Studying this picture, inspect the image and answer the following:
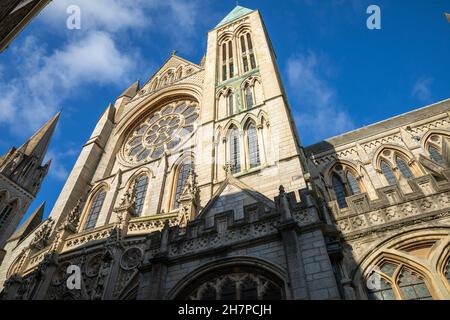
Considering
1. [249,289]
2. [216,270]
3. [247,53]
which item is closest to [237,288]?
[249,289]

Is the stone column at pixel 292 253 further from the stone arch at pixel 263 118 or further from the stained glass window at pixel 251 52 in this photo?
the stained glass window at pixel 251 52

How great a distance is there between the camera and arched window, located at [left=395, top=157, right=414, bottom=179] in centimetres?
1688

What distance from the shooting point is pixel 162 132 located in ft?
73.7

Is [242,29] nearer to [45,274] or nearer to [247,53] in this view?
[247,53]

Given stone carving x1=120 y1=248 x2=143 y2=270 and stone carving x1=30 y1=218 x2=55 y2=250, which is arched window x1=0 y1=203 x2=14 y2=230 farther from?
stone carving x1=120 y1=248 x2=143 y2=270

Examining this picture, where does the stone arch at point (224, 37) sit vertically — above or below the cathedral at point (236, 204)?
above

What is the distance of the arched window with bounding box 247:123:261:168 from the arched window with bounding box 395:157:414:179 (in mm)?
8946

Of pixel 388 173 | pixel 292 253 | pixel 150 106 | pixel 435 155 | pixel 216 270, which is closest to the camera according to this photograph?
pixel 292 253

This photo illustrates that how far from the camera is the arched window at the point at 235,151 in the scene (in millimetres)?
13747

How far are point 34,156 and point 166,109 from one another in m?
19.3

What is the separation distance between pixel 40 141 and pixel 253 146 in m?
32.6

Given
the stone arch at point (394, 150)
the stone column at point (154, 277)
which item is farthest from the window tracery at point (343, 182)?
the stone column at point (154, 277)

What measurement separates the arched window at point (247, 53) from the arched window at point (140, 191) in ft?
32.2
